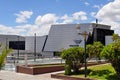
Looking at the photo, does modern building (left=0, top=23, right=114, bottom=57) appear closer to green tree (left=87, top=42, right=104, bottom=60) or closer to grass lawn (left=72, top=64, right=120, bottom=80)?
green tree (left=87, top=42, right=104, bottom=60)

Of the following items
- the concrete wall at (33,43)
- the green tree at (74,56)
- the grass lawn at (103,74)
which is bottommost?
the grass lawn at (103,74)

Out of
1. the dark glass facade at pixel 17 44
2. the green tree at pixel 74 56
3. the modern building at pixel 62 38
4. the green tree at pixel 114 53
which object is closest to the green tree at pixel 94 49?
the green tree at pixel 74 56

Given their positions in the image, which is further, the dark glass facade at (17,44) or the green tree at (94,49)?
the dark glass facade at (17,44)

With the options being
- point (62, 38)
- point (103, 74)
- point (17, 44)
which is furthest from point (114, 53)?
point (17, 44)

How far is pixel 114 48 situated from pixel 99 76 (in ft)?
12.7

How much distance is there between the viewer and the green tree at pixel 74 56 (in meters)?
30.2

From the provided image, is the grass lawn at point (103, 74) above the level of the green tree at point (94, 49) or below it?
below

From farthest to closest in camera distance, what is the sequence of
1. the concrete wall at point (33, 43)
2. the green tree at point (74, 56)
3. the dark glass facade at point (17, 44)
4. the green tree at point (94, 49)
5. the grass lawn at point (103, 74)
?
the dark glass facade at point (17, 44), the concrete wall at point (33, 43), the green tree at point (74, 56), the green tree at point (94, 49), the grass lawn at point (103, 74)

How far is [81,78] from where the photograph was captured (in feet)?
88.7

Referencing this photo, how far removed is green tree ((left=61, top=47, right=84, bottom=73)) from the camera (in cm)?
3025

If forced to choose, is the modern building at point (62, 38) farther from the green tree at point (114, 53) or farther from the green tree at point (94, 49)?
the green tree at point (114, 53)

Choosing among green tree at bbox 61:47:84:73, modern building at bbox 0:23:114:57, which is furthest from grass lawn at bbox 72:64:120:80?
modern building at bbox 0:23:114:57

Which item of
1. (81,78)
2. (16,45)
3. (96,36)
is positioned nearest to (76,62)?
(81,78)

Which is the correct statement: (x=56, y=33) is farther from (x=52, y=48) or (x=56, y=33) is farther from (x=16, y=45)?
(x=16, y=45)
